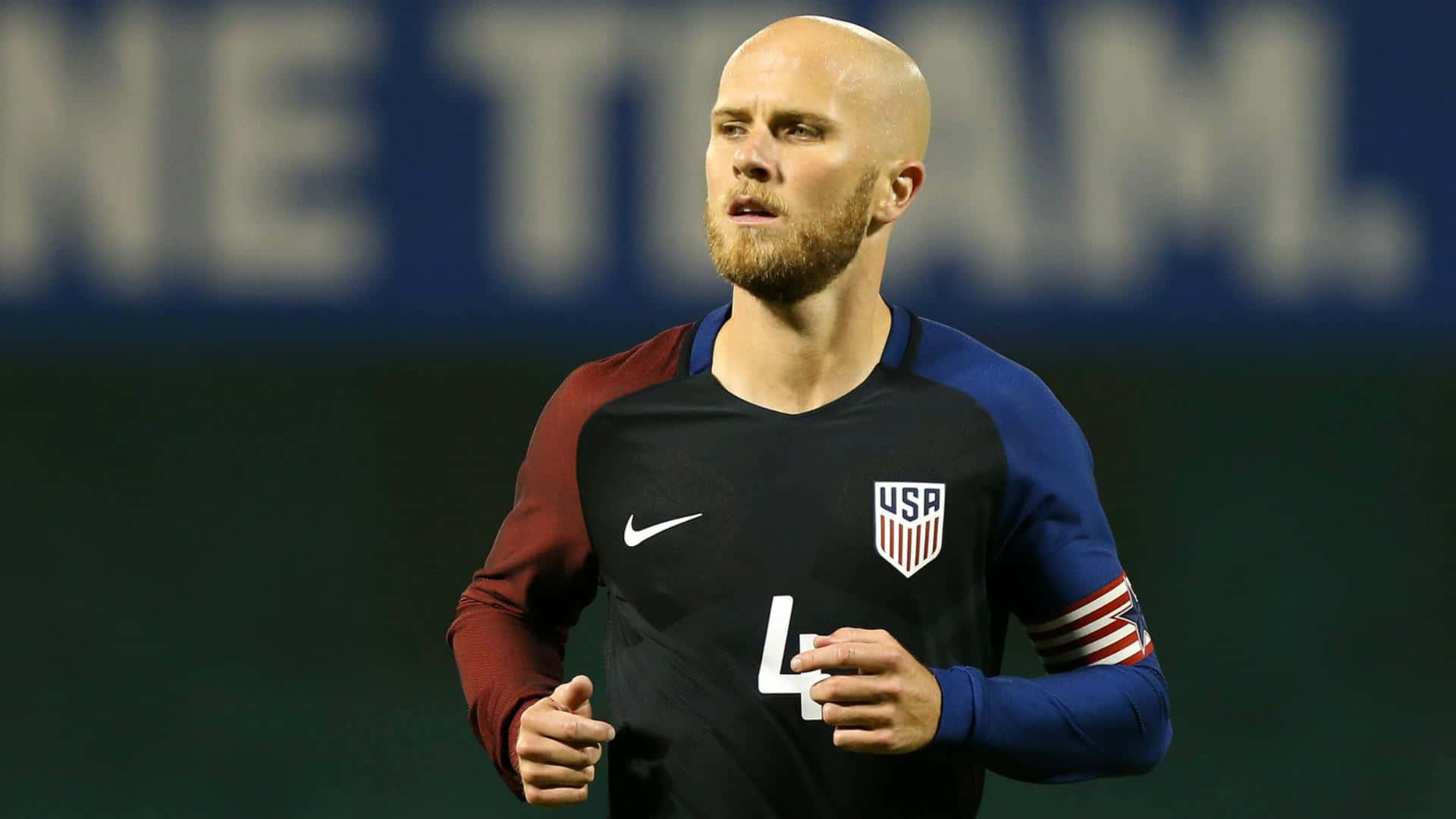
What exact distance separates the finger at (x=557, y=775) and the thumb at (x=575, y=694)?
0.06m

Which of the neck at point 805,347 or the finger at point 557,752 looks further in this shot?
the neck at point 805,347

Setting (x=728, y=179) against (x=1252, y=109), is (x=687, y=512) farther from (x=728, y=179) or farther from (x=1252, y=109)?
(x=1252, y=109)

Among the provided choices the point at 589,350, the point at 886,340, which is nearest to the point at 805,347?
the point at 886,340

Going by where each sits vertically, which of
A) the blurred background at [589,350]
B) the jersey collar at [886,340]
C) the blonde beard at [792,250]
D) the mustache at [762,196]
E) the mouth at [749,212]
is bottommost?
the blurred background at [589,350]

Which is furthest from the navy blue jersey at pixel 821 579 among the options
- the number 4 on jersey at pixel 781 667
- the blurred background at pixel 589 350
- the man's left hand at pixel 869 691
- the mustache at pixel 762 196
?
the blurred background at pixel 589 350

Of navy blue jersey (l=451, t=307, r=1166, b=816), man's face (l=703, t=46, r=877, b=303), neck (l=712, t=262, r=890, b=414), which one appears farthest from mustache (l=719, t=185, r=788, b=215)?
navy blue jersey (l=451, t=307, r=1166, b=816)

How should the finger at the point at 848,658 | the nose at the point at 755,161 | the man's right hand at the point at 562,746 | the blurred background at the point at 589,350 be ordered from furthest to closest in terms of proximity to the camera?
the blurred background at the point at 589,350 < the nose at the point at 755,161 < the man's right hand at the point at 562,746 < the finger at the point at 848,658

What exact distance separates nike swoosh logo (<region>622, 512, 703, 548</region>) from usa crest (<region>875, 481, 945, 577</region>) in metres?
0.21

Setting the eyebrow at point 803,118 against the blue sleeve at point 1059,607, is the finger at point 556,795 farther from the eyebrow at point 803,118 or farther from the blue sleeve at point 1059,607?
the eyebrow at point 803,118

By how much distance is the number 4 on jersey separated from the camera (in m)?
2.19

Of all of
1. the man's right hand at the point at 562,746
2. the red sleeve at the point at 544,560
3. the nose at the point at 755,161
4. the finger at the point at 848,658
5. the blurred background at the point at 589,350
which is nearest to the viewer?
the finger at the point at 848,658

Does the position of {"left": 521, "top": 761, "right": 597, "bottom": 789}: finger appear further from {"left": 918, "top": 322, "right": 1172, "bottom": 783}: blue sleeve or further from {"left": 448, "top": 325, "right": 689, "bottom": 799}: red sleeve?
{"left": 918, "top": 322, "right": 1172, "bottom": 783}: blue sleeve

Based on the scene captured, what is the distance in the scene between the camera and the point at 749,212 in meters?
2.20

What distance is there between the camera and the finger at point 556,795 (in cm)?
208
